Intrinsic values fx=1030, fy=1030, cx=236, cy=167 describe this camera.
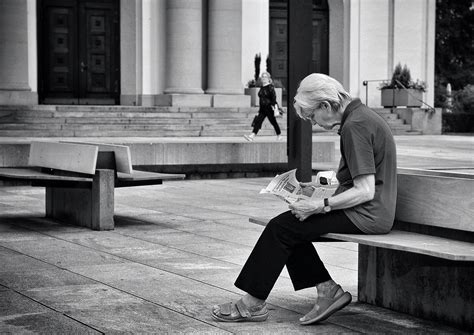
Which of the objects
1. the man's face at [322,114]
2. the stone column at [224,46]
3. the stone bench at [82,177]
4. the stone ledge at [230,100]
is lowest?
the stone bench at [82,177]

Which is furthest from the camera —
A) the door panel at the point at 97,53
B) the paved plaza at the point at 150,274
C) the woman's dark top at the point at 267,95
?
the door panel at the point at 97,53

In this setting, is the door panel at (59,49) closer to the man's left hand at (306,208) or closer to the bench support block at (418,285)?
the bench support block at (418,285)

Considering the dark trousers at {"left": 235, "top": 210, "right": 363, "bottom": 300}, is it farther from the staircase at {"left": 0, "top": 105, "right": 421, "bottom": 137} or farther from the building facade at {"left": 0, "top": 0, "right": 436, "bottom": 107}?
the building facade at {"left": 0, "top": 0, "right": 436, "bottom": 107}

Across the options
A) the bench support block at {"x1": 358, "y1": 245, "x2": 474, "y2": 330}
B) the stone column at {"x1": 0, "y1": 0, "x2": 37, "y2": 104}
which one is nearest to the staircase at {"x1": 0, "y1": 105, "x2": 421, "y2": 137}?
the stone column at {"x1": 0, "y1": 0, "x2": 37, "y2": 104}

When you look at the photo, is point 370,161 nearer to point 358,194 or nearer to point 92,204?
point 358,194

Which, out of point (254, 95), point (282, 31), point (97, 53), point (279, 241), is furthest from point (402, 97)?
point (279, 241)

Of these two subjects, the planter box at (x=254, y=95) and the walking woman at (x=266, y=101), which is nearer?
the walking woman at (x=266, y=101)

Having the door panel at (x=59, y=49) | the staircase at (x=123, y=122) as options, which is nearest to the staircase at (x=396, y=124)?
the staircase at (x=123, y=122)

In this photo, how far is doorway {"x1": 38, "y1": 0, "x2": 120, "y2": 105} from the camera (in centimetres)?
3422

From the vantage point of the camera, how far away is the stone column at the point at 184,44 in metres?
32.8

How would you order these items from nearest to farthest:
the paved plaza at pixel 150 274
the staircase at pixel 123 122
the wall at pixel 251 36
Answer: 1. the paved plaza at pixel 150 274
2. the staircase at pixel 123 122
3. the wall at pixel 251 36

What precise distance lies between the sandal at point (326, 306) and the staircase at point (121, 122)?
22735 mm

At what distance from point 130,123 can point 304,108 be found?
23882mm

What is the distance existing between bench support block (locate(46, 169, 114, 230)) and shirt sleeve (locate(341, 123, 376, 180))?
16.4ft
